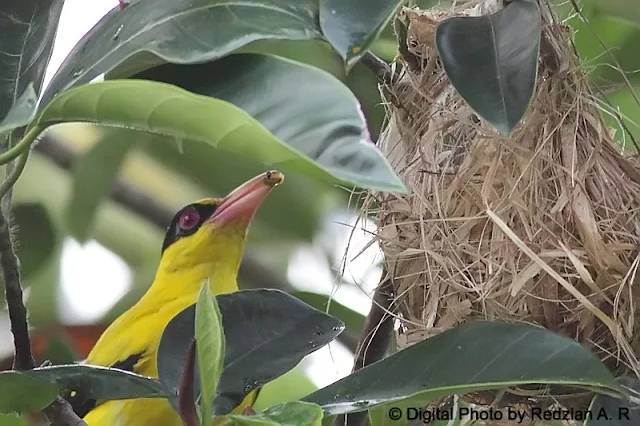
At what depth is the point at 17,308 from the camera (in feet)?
1.99

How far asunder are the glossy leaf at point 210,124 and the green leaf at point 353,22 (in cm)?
10

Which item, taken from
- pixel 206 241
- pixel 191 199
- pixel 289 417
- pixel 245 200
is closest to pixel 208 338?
pixel 289 417

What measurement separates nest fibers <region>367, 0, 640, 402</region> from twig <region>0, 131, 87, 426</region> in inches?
14.1

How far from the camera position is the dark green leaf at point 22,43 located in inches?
23.9

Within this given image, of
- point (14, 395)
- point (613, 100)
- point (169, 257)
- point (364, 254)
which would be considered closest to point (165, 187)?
point (169, 257)

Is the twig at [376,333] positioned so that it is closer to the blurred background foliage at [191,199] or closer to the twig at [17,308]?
the blurred background foliage at [191,199]

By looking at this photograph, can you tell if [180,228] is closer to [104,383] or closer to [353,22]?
[104,383]

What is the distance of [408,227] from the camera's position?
2.88ft

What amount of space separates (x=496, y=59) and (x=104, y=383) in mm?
395

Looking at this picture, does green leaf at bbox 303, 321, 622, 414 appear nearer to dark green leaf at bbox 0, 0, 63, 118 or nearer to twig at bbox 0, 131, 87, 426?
twig at bbox 0, 131, 87, 426

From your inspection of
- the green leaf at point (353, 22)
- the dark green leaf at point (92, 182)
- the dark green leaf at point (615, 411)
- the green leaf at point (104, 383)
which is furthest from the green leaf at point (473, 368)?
the dark green leaf at point (92, 182)

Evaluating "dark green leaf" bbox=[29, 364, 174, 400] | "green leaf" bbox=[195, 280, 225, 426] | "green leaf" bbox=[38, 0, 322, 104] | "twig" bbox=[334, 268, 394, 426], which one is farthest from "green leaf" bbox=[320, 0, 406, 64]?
"twig" bbox=[334, 268, 394, 426]

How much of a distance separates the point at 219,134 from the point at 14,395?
304mm

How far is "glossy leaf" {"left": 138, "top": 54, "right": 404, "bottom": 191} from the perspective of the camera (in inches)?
17.3
